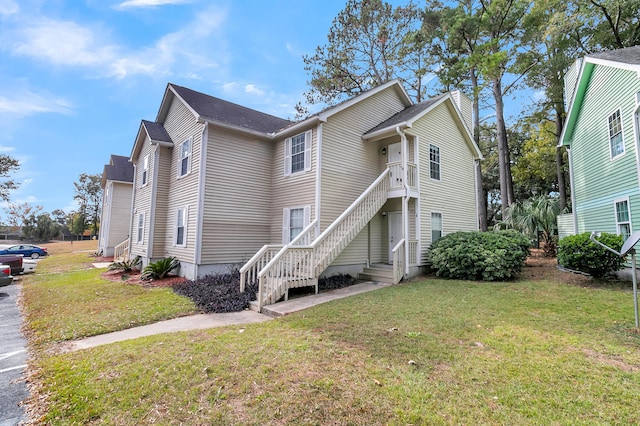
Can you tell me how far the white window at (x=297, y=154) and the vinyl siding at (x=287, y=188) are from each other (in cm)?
17

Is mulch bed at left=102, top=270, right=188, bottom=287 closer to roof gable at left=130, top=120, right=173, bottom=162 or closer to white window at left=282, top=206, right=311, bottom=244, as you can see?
white window at left=282, top=206, right=311, bottom=244

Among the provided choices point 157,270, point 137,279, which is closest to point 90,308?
point 157,270

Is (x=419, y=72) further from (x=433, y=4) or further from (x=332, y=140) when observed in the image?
(x=332, y=140)

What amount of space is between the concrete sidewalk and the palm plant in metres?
13.6

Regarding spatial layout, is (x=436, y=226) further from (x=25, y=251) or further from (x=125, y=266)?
(x=25, y=251)

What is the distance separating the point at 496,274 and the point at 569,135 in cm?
948

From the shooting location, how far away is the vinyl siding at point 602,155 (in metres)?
9.70

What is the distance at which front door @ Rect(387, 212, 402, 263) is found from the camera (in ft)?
42.0

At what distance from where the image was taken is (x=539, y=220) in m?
17.0

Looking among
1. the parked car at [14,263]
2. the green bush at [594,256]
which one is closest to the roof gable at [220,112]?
the parked car at [14,263]

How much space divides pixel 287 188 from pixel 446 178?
7792mm

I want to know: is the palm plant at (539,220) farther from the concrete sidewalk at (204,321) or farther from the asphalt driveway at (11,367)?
the asphalt driveway at (11,367)

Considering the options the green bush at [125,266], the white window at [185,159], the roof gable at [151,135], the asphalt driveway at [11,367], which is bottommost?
the asphalt driveway at [11,367]

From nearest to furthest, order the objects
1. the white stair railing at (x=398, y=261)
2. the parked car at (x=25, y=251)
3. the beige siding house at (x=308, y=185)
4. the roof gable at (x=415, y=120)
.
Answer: the white stair railing at (x=398, y=261) → the beige siding house at (x=308, y=185) → the roof gable at (x=415, y=120) → the parked car at (x=25, y=251)
